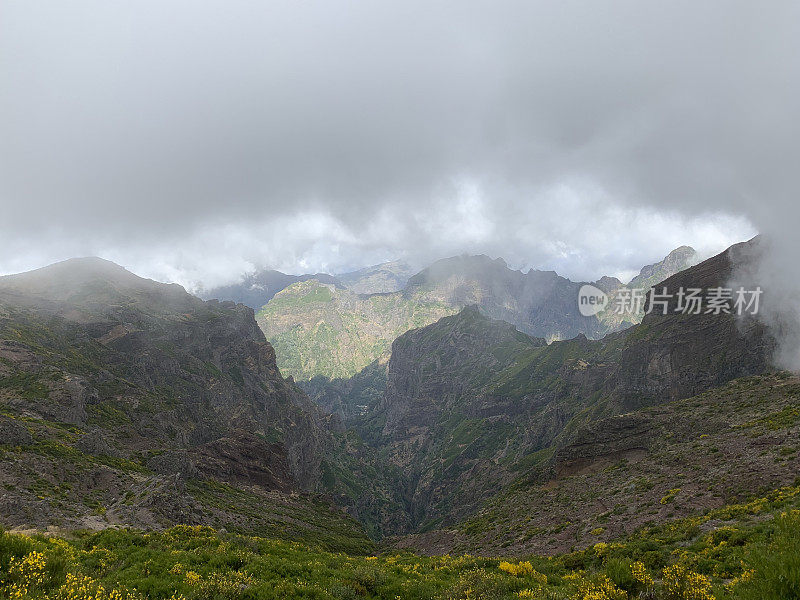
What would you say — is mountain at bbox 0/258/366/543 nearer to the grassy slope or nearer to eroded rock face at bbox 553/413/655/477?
the grassy slope

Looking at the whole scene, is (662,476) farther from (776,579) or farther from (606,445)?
(776,579)

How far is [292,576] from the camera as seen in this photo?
18547 mm

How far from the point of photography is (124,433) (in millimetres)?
93500

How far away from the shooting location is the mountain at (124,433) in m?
49.2

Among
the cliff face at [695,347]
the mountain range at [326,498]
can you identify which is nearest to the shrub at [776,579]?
the mountain range at [326,498]

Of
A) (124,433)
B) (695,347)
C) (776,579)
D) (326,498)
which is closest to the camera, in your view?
(776,579)

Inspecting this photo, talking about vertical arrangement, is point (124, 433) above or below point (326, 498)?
above

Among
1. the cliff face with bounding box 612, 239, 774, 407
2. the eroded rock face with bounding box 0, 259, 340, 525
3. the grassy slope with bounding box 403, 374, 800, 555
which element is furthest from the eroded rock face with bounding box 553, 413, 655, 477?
the eroded rock face with bounding box 0, 259, 340, 525

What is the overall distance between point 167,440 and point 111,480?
5461 centimetres

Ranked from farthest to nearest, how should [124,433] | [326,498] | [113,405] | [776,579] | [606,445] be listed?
[326,498]
[113,405]
[124,433]
[606,445]
[776,579]

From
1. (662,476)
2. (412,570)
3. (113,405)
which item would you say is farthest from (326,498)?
(412,570)

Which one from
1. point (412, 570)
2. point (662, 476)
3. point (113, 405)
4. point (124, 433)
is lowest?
point (124, 433)

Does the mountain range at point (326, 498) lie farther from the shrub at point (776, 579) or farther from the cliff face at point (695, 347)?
the shrub at point (776, 579)

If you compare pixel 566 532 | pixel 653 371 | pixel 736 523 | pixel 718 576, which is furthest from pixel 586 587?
pixel 653 371
